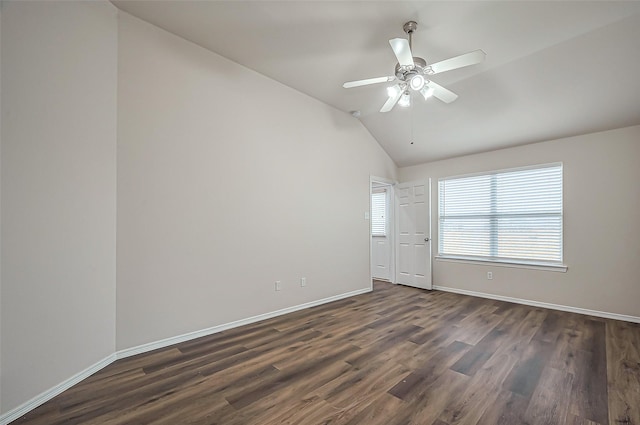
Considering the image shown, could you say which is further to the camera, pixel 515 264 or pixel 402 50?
pixel 515 264

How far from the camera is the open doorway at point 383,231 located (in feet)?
18.8

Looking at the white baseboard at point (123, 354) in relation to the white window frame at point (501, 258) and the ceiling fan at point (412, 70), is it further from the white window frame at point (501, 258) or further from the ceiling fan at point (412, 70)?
the ceiling fan at point (412, 70)

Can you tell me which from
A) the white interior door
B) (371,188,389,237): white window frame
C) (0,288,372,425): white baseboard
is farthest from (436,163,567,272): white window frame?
(0,288,372,425): white baseboard

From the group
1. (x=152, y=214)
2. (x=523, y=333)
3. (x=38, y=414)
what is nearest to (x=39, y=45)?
(x=152, y=214)

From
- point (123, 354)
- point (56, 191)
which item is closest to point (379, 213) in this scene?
point (123, 354)

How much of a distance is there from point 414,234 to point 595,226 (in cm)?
251

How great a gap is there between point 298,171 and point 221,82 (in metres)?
1.46

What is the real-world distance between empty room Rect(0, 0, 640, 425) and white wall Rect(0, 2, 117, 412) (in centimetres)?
1

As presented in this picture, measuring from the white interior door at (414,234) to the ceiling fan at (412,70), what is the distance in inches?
109

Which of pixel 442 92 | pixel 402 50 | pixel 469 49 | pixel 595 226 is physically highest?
pixel 469 49

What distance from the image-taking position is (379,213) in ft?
21.0

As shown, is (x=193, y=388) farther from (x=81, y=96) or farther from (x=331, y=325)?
(x=81, y=96)

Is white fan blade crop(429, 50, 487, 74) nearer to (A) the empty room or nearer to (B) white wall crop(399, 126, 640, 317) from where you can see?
(A) the empty room

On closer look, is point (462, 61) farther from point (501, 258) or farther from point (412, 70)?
point (501, 258)
